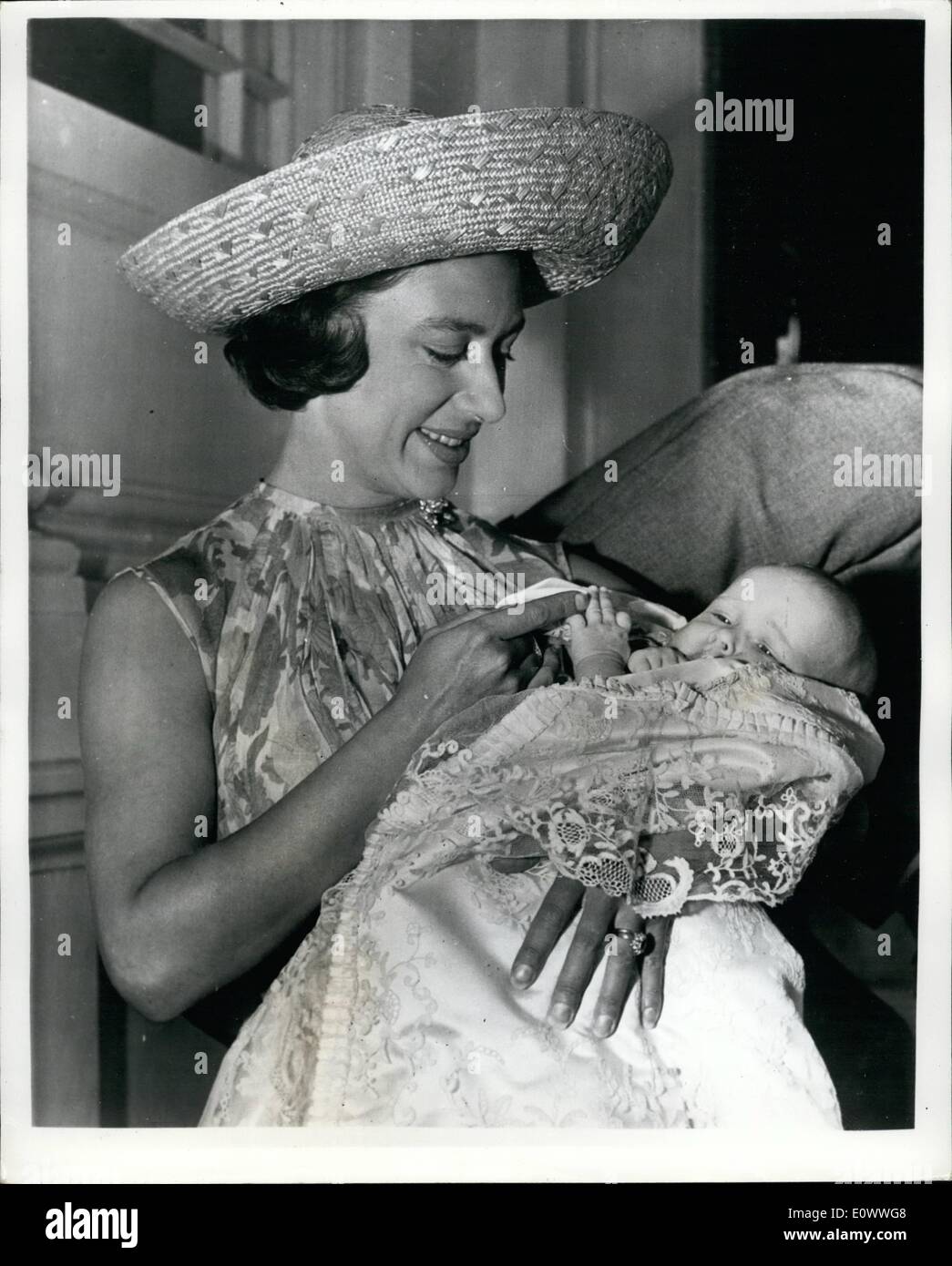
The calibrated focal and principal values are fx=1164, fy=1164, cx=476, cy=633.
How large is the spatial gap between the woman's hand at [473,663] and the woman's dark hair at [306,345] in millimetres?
356

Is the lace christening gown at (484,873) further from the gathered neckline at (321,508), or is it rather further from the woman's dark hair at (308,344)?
the woman's dark hair at (308,344)

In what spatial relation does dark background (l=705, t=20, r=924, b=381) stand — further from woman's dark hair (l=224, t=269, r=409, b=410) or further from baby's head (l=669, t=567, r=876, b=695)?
woman's dark hair (l=224, t=269, r=409, b=410)

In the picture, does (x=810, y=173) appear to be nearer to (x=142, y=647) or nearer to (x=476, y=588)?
(x=476, y=588)

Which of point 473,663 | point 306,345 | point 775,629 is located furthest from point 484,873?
point 306,345

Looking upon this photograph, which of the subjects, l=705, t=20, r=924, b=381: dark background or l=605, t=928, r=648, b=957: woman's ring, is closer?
l=605, t=928, r=648, b=957: woman's ring

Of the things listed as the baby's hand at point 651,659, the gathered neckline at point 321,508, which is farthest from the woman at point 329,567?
the baby's hand at point 651,659

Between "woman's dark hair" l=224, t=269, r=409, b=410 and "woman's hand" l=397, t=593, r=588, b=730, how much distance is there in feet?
1.17

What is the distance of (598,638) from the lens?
153cm

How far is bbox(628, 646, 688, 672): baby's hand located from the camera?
58.8 inches

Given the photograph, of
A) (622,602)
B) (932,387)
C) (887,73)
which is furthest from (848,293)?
(622,602)

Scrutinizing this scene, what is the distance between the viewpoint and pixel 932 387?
1.65 meters

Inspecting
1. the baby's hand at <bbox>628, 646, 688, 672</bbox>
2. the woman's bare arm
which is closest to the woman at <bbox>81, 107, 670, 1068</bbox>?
the woman's bare arm

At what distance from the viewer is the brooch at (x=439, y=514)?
5.22 ft
